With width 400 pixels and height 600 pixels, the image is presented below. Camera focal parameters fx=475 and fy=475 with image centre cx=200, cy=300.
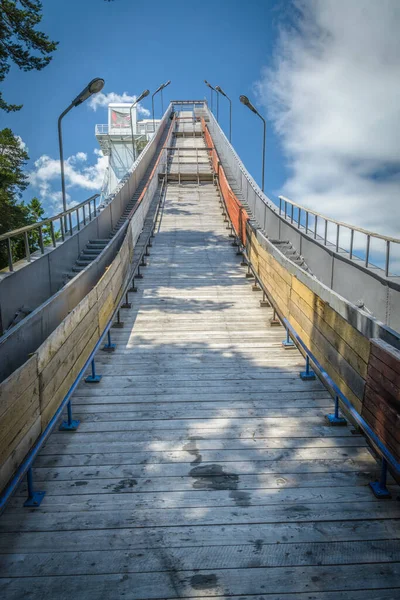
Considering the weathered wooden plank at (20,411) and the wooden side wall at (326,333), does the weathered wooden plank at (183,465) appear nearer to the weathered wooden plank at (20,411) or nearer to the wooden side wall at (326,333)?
the wooden side wall at (326,333)

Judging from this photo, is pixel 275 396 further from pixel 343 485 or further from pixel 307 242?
pixel 307 242

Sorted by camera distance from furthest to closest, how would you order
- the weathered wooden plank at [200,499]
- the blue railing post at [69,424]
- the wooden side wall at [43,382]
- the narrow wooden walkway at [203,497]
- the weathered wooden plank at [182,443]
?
the blue railing post at [69,424] → the weathered wooden plank at [182,443] → the weathered wooden plank at [200,499] → the wooden side wall at [43,382] → the narrow wooden walkway at [203,497]

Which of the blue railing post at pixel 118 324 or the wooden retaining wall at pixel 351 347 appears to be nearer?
the wooden retaining wall at pixel 351 347

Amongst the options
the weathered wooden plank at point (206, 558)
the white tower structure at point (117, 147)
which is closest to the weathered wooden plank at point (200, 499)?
the weathered wooden plank at point (206, 558)

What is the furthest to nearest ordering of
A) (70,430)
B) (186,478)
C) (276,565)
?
(70,430) → (186,478) → (276,565)

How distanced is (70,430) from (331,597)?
325cm

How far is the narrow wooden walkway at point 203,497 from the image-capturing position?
133 inches

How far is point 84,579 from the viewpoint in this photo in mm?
3402

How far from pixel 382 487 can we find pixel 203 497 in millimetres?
1617

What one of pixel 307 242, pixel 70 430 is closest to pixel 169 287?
pixel 307 242

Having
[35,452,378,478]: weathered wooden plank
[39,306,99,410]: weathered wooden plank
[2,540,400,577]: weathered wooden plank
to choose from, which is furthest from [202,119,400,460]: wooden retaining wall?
[39,306,99,410]: weathered wooden plank

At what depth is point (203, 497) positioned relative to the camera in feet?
13.9

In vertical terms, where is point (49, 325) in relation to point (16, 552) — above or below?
above

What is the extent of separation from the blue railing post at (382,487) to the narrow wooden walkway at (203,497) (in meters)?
0.06
